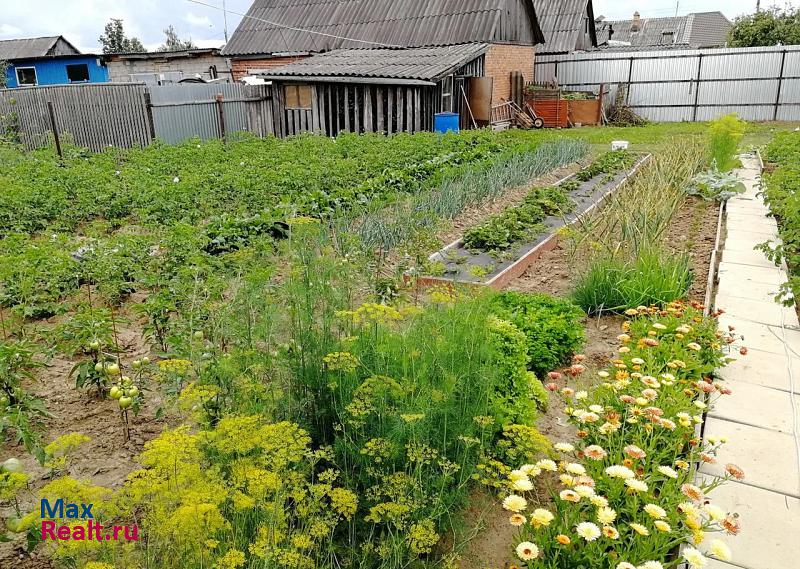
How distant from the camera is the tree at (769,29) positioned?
22234 millimetres

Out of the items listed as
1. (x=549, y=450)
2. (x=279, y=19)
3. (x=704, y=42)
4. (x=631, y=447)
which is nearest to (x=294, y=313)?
(x=549, y=450)

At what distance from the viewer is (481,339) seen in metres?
2.96

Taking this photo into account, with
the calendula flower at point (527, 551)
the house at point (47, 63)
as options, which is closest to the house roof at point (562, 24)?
the house at point (47, 63)

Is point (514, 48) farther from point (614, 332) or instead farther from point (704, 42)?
point (704, 42)

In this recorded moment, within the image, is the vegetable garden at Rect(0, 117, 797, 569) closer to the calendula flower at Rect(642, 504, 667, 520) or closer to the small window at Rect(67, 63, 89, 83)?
the calendula flower at Rect(642, 504, 667, 520)

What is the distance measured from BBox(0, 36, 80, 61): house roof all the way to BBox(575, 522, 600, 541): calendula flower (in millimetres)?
35934

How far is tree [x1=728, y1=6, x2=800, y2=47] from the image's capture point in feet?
72.9

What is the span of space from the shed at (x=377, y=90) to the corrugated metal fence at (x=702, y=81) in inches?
212

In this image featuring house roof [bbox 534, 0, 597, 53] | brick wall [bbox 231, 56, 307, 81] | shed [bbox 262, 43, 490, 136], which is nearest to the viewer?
shed [bbox 262, 43, 490, 136]

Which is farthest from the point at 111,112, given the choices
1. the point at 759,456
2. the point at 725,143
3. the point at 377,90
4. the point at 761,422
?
the point at 759,456

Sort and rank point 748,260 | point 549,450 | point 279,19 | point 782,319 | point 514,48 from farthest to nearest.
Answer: point 279,19
point 514,48
point 748,260
point 782,319
point 549,450

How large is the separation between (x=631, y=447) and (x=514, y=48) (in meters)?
19.1

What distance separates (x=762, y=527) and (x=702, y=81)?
19835 millimetres

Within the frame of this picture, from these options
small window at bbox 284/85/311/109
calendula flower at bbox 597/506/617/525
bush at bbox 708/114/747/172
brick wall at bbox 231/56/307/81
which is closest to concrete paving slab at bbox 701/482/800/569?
calendula flower at bbox 597/506/617/525
